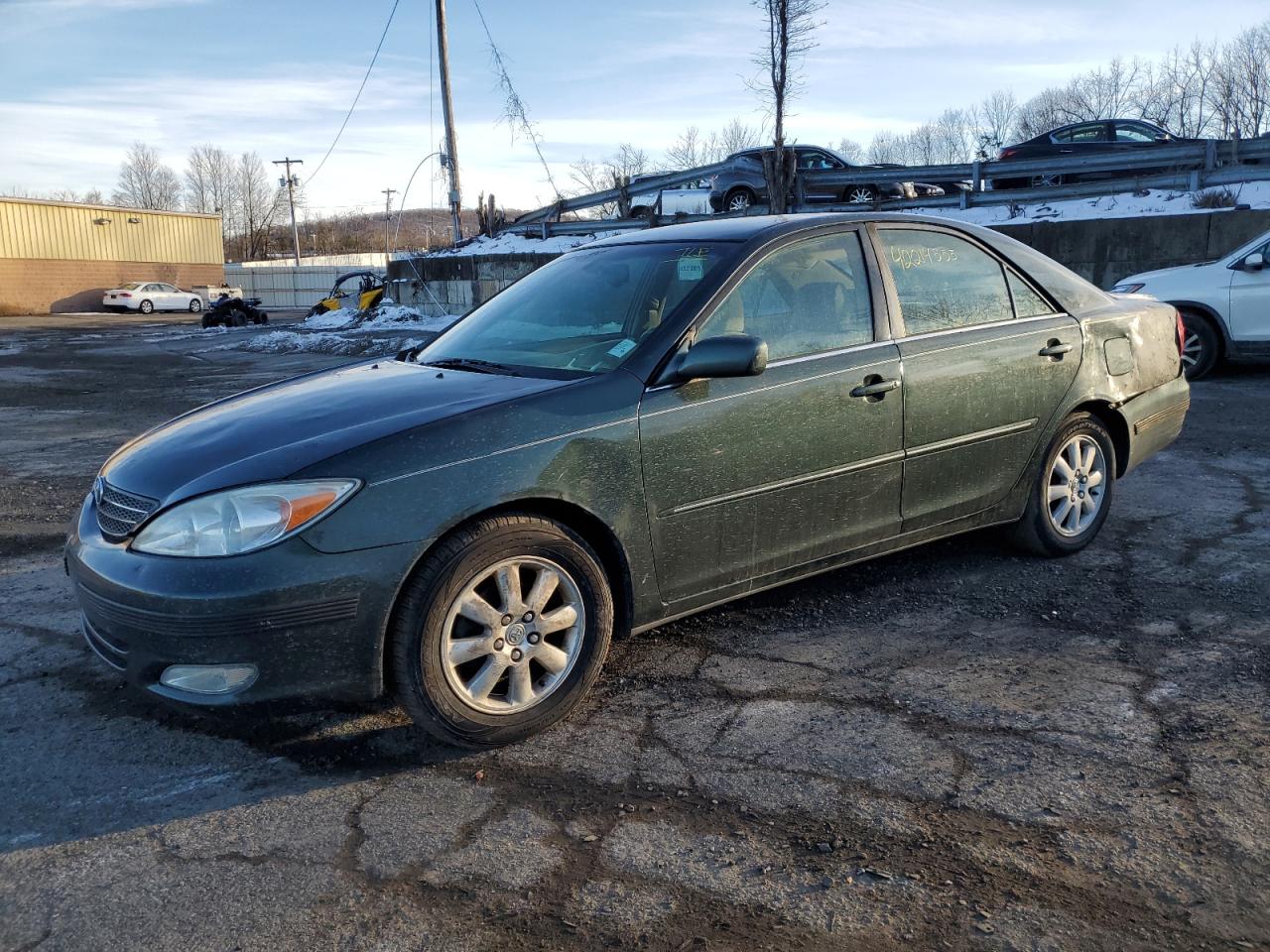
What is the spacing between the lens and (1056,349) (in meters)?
4.53

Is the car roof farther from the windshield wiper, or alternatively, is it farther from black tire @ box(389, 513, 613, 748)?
black tire @ box(389, 513, 613, 748)

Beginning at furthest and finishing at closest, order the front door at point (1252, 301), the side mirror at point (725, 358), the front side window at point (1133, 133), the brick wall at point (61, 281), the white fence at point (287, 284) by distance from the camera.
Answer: the white fence at point (287, 284)
the brick wall at point (61, 281)
the front side window at point (1133, 133)
the front door at point (1252, 301)
the side mirror at point (725, 358)

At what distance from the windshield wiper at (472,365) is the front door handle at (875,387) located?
49.8 inches

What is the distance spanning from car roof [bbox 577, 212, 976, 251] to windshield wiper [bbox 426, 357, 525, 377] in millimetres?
888

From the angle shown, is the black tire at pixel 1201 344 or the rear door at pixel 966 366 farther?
the black tire at pixel 1201 344

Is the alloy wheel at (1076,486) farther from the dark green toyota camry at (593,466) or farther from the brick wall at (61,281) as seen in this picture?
the brick wall at (61,281)

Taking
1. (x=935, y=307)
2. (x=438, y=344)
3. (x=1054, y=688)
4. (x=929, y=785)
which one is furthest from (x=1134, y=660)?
(x=438, y=344)

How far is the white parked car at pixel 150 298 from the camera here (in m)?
45.4

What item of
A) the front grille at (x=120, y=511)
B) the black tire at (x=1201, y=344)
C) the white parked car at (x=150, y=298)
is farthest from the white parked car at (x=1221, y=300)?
the white parked car at (x=150, y=298)

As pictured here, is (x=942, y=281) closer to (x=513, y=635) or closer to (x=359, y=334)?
(x=513, y=635)

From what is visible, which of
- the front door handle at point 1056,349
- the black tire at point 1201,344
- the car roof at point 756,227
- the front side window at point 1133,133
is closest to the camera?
the car roof at point 756,227

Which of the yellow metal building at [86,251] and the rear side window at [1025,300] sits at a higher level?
the yellow metal building at [86,251]

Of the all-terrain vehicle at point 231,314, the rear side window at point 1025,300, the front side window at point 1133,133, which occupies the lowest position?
the rear side window at point 1025,300

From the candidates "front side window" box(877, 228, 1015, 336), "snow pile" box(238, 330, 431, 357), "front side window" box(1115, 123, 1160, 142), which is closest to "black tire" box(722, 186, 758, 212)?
"snow pile" box(238, 330, 431, 357)
